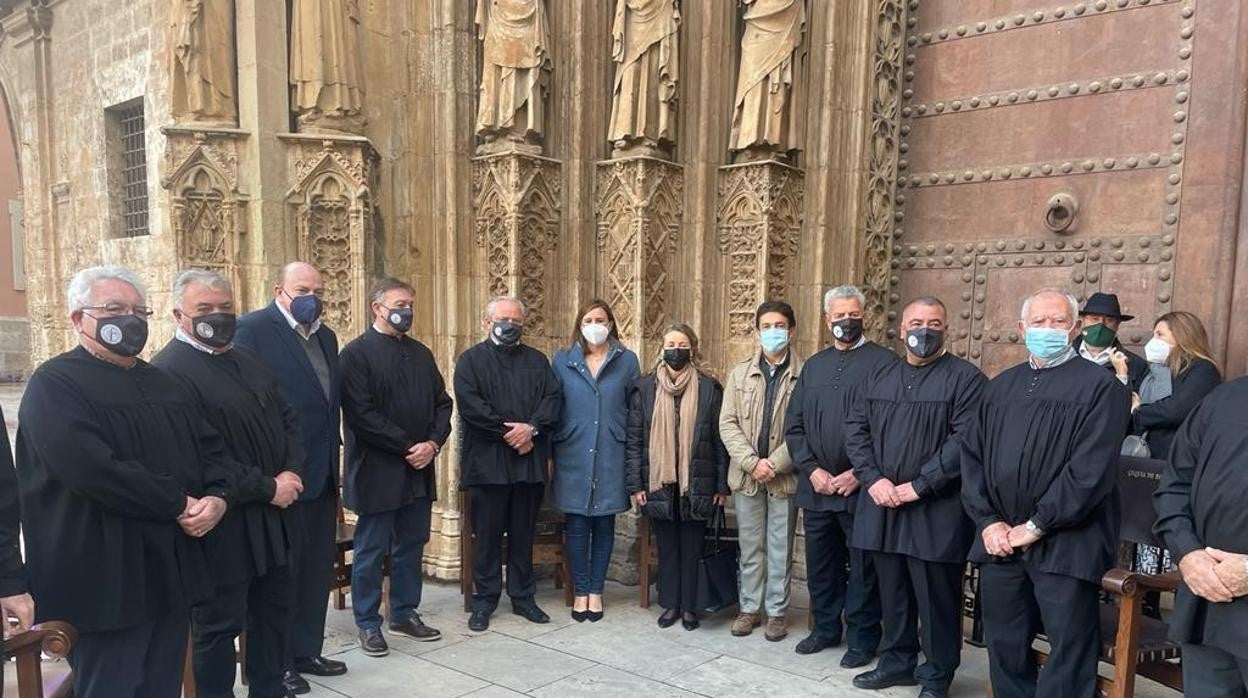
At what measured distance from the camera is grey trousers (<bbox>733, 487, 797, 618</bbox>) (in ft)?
14.5

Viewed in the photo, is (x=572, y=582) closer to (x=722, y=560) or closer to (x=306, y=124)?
(x=722, y=560)

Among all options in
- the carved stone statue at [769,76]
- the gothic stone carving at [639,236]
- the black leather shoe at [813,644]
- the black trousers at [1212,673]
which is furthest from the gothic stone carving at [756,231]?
the black trousers at [1212,673]

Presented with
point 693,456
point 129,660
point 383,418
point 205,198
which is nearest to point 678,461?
point 693,456

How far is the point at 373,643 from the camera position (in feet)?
13.6

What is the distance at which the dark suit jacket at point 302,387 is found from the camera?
372cm

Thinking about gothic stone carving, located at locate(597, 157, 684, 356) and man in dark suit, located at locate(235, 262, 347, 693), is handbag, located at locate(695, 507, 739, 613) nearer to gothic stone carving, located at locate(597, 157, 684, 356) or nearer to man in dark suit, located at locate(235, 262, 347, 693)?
gothic stone carving, located at locate(597, 157, 684, 356)

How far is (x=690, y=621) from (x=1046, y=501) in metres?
2.15

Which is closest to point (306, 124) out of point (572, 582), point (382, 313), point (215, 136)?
point (215, 136)

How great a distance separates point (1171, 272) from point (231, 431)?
4800 millimetres

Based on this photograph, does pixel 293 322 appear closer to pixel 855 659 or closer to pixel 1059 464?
pixel 855 659

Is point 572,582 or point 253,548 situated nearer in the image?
point 253,548

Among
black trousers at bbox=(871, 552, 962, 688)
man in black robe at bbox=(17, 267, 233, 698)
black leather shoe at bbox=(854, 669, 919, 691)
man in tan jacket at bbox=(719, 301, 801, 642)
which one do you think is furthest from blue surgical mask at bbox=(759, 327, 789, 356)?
man in black robe at bbox=(17, 267, 233, 698)

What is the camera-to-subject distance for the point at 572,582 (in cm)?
483

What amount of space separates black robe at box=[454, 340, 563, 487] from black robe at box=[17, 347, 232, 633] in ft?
6.13
